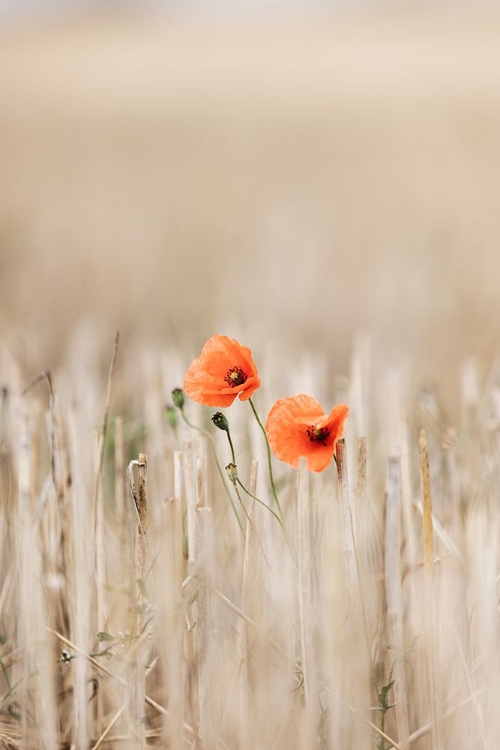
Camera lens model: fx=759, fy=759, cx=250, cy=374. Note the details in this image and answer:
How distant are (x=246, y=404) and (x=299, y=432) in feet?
3.44

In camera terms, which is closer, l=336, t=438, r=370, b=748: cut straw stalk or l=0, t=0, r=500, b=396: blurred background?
l=336, t=438, r=370, b=748: cut straw stalk

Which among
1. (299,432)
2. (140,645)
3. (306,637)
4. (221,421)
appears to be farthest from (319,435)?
(140,645)

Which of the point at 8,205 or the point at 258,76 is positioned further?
the point at 258,76

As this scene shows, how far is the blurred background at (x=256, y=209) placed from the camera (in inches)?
135

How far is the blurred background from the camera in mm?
3432

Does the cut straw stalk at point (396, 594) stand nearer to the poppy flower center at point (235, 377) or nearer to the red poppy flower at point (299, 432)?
the red poppy flower at point (299, 432)

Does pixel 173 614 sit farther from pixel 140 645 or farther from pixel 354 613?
pixel 354 613

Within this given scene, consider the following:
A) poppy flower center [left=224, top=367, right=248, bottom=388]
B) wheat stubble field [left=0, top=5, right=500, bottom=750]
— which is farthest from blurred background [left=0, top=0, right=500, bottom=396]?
poppy flower center [left=224, top=367, right=248, bottom=388]

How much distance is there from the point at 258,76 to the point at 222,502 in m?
8.27

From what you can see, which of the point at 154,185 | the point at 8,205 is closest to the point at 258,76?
the point at 154,185

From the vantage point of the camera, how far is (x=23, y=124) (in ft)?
20.8

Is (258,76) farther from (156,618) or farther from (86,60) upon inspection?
(156,618)

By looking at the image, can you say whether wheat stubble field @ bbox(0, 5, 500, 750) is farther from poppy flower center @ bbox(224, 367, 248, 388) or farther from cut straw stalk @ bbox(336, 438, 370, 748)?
poppy flower center @ bbox(224, 367, 248, 388)

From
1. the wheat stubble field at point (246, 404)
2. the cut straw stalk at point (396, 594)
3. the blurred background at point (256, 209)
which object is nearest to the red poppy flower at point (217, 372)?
the wheat stubble field at point (246, 404)
